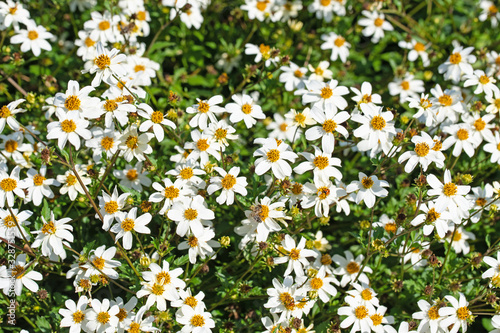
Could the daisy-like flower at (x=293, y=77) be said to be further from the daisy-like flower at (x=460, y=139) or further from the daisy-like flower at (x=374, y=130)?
the daisy-like flower at (x=460, y=139)

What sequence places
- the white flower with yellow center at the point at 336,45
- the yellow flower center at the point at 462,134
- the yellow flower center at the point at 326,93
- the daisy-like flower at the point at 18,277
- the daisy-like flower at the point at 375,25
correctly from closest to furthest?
the daisy-like flower at the point at 18,277 < the yellow flower center at the point at 326,93 < the yellow flower center at the point at 462,134 < the white flower with yellow center at the point at 336,45 < the daisy-like flower at the point at 375,25

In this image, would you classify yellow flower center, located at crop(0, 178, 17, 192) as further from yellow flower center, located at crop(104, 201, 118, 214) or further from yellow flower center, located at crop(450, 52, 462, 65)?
yellow flower center, located at crop(450, 52, 462, 65)

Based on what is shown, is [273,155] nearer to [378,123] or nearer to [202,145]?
[202,145]

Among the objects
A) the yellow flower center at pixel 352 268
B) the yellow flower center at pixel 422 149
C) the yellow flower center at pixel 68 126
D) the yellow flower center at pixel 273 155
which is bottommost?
the yellow flower center at pixel 352 268

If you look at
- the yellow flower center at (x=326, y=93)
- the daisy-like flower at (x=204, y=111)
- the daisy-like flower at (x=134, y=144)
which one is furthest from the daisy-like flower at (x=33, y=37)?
the yellow flower center at (x=326, y=93)

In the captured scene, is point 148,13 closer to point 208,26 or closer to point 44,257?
point 208,26
